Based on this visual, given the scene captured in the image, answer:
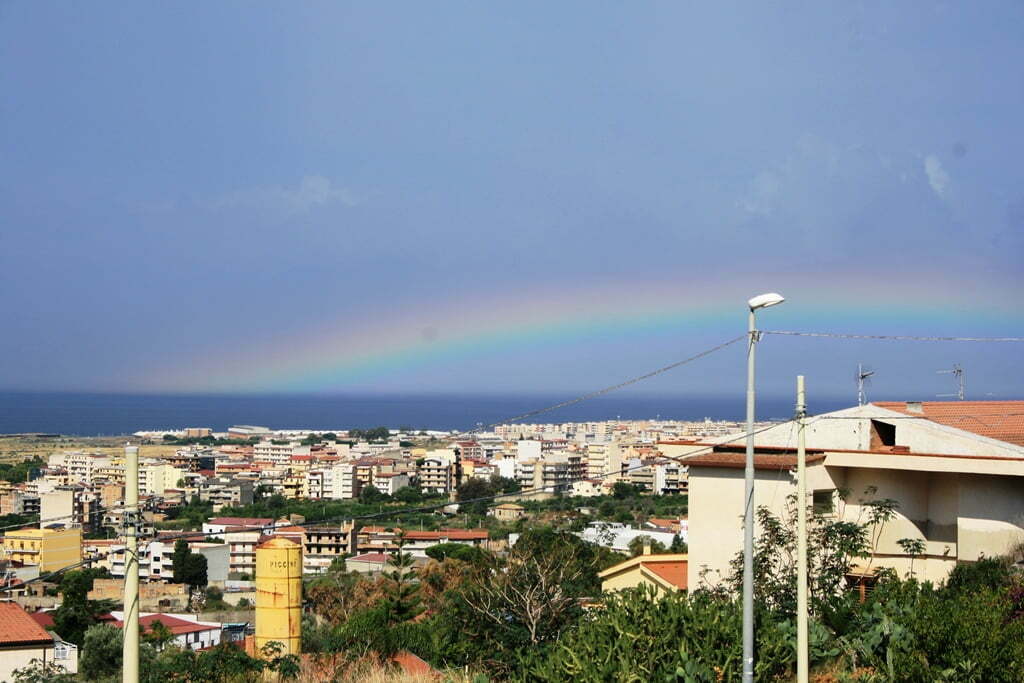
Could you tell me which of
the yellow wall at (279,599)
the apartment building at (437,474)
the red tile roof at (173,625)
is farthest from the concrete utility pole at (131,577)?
the apartment building at (437,474)

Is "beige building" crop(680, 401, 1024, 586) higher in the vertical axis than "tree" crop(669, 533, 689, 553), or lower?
higher

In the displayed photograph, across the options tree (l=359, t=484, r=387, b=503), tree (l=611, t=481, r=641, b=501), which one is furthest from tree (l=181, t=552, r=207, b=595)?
tree (l=611, t=481, r=641, b=501)

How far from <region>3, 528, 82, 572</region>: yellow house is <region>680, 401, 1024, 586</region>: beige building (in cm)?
4292

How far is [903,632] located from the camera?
753cm

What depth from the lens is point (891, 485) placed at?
12172 mm

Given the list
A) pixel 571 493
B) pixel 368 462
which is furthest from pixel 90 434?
pixel 571 493

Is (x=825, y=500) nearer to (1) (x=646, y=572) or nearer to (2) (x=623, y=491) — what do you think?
(1) (x=646, y=572)

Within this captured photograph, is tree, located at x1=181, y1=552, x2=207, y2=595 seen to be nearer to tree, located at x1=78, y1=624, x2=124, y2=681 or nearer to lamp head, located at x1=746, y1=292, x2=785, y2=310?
tree, located at x1=78, y1=624, x2=124, y2=681

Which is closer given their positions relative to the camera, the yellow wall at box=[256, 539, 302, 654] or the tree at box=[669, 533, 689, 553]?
the yellow wall at box=[256, 539, 302, 654]

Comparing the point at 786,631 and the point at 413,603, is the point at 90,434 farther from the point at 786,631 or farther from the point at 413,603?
the point at 786,631

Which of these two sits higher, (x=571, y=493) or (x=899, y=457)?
(x=899, y=457)

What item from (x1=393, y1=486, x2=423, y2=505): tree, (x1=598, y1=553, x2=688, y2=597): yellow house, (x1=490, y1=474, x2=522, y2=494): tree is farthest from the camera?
(x1=490, y1=474, x2=522, y2=494): tree

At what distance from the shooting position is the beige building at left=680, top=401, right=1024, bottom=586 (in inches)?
443

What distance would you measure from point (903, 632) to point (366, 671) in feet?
16.1
